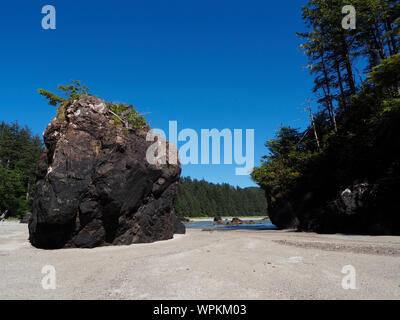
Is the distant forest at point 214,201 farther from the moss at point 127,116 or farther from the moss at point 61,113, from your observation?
the moss at point 61,113

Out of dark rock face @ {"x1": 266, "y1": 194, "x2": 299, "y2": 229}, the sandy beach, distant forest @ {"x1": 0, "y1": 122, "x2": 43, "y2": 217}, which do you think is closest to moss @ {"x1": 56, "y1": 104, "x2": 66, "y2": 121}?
the sandy beach

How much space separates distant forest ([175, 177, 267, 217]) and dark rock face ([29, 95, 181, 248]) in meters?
84.5

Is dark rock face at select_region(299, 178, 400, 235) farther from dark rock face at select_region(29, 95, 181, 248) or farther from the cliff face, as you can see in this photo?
dark rock face at select_region(29, 95, 181, 248)

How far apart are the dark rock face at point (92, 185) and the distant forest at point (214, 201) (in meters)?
84.5

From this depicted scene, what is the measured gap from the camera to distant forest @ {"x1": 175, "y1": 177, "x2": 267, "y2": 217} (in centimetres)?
10247

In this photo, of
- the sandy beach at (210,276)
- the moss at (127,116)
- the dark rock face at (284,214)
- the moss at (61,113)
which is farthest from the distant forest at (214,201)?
the sandy beach at (210,276)

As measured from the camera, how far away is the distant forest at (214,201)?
4034 inches

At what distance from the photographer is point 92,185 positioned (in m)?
9.77

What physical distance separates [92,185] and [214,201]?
107 m

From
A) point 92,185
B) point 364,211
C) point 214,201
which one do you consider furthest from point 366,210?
point 214,201
